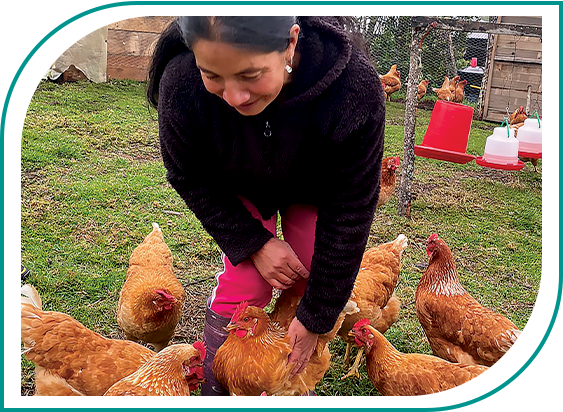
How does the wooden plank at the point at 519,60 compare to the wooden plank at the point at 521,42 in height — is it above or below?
below

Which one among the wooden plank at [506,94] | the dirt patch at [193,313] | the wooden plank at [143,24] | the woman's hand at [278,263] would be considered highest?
the wooden plank at [143,24]

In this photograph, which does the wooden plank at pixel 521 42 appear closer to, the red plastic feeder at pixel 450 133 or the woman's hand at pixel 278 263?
the red plastic feeder at pixel 450 133

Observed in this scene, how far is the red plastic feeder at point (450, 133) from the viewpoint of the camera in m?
1.78

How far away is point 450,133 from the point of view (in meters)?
1.81

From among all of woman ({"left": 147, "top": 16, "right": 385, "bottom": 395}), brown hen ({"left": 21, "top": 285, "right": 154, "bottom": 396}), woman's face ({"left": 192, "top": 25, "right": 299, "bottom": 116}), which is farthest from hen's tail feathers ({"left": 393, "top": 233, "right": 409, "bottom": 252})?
woman's face ({"left": 192, "top": 25, "right": 299, "bottom": 116})

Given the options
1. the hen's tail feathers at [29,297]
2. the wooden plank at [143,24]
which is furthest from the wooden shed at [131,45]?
the hen's tail feathers at [29,297]

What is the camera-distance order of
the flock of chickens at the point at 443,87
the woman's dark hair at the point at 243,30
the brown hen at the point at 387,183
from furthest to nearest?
the brown hen at the point at 387,183
the flock of chickens at the point at 443,87
the woman's dark hair at the point at 243,30

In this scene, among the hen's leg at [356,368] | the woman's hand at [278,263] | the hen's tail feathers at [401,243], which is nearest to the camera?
the woman's hand at [278,263]

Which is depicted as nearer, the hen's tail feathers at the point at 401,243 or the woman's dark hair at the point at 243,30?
the woman's dark hair at the point at 243,30

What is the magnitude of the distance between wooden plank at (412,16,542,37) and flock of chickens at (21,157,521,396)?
26.3 inches

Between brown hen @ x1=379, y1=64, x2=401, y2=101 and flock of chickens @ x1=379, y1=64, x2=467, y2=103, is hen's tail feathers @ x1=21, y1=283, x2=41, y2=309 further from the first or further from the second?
flock of chickens @ x1=379, y1=64, x2=467, y2=103

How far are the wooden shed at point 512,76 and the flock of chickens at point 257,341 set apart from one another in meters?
0.60

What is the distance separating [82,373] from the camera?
1244 millimetres

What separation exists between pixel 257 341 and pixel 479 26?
3.76 feet
